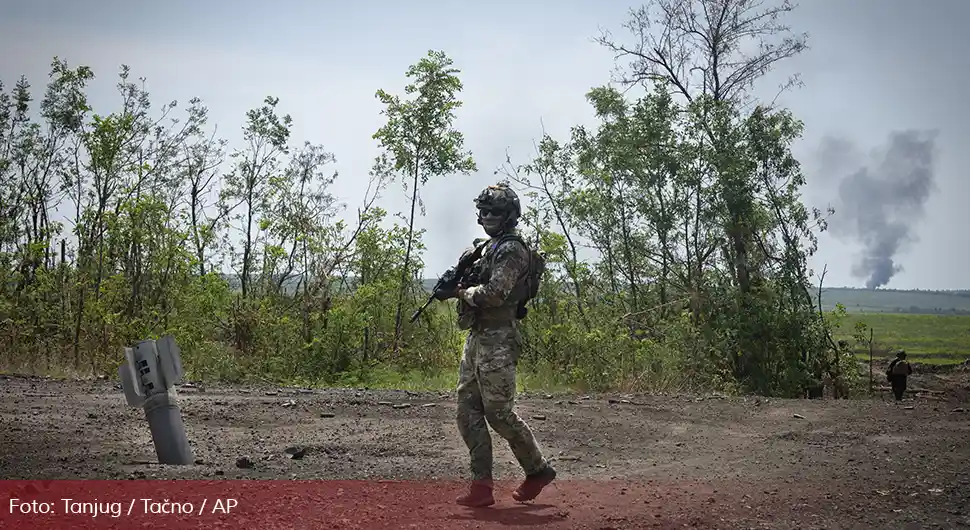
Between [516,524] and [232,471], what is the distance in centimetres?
222

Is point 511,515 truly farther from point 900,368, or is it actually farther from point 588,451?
point 900,368

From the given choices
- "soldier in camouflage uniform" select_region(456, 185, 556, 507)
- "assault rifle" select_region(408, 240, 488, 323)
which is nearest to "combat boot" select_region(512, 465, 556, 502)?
"soldier in camouflage uniform" select_region(456, 185, 556, 507)

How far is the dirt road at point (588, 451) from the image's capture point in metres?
5.45

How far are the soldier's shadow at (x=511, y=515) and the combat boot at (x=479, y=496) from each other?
1.8 inches

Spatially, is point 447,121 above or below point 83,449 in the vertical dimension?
above

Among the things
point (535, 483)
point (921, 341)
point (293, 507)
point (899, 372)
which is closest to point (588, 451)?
point (535, 483)

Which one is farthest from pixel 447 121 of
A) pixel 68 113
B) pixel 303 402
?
pixel 303 402

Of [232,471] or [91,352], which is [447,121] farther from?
[232,471]

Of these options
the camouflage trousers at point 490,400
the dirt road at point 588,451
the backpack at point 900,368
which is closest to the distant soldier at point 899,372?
the backpack at point 900,368

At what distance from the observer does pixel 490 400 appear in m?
5.40

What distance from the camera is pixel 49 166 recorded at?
16.4 m

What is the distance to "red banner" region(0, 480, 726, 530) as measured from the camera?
4852 mm

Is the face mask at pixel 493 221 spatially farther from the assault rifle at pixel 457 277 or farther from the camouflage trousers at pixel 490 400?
the camouflage trousers at pixel 490 400

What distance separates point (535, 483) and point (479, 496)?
37cm
